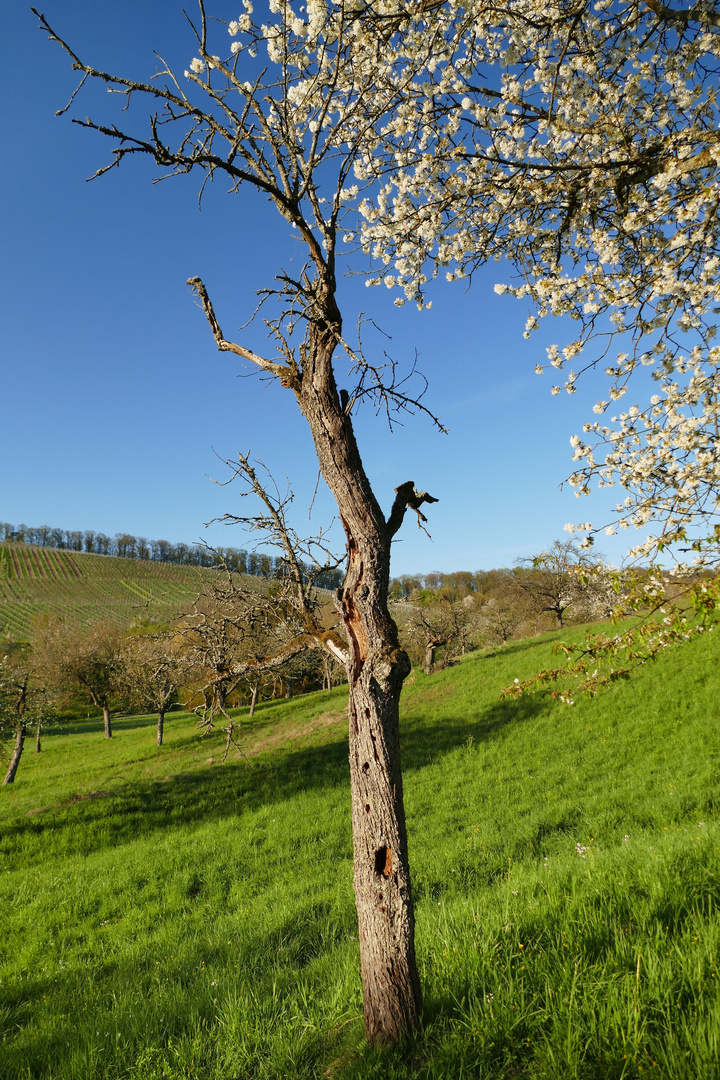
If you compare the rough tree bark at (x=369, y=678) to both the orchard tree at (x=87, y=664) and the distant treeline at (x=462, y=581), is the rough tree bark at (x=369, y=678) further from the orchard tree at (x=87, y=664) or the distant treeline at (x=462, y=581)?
the distant treeline at (x=462, y=581)

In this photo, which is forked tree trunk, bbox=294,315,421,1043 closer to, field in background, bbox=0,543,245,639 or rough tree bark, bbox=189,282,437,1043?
rough tree bark, bbox=189,282,437,1043

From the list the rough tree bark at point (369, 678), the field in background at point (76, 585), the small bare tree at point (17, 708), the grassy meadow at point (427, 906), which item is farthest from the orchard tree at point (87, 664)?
the field in background at point (76, 585)

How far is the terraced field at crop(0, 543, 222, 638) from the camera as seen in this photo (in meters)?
83.9

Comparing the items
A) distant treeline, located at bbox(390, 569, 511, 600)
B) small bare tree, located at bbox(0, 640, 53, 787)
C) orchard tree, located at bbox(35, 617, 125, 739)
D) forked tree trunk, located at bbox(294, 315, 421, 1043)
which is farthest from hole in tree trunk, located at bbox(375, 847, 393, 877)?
distant treeline, located at bbox(390, 569, 511, 600)

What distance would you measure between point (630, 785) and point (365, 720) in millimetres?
10221

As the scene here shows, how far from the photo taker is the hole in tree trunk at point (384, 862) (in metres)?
3.34

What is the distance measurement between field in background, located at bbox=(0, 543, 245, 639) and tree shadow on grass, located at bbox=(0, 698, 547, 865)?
54.3 metres

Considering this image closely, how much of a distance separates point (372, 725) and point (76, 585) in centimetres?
11874

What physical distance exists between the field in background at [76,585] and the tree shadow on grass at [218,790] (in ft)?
178

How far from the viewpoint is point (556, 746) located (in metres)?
14.8

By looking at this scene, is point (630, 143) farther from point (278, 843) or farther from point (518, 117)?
point (278, 843)

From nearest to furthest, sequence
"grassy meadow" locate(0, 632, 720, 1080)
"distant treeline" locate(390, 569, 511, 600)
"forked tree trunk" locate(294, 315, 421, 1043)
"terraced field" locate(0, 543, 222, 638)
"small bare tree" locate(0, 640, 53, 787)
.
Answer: "grassy meadow" locate(0, 632, 720, 1080) < "forked tree trunk" locate(294, 315, 421, 1043) < "small bare tree" locate(0, 640, 53, 787) < "distant treeline" locate(390, 569, 511, 600) < "terraced field" locate(0, 543, 222, 638)

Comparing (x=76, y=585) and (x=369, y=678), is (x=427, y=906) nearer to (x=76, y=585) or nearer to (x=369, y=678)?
(x=369, y=678)

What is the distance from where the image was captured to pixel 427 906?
6.44 meters
